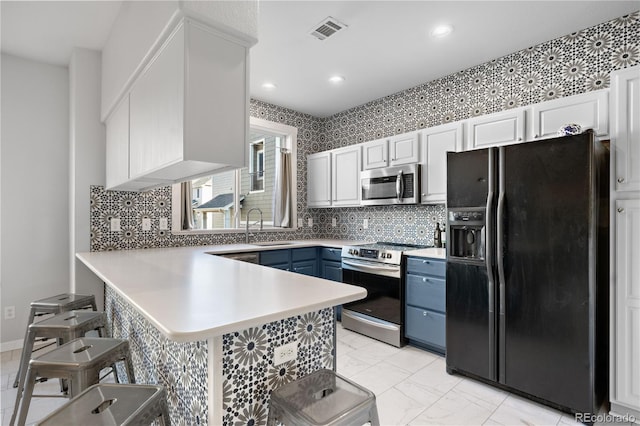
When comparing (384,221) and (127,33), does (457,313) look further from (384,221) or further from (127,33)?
(127,33)

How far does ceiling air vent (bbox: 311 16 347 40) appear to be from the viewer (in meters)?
2.53

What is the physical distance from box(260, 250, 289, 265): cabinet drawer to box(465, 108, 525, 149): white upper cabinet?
7.11 feet

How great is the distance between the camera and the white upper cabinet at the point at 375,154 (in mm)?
3715

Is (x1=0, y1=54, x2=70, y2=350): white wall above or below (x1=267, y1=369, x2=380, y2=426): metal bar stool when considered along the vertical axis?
above

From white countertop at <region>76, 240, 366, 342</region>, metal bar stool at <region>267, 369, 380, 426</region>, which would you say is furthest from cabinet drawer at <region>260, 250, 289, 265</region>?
metal bar stool at <region>267, 369, 380, 426</region>

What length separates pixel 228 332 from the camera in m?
0.96

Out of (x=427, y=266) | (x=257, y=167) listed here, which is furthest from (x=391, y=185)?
(x=257, y=167)

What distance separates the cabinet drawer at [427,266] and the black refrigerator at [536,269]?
0.89 ft

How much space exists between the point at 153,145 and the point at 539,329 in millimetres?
2610

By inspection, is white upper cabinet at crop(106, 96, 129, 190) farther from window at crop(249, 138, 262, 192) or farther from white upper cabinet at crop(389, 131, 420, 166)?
white upper cabinet at crop(389, 131, 420, 166)

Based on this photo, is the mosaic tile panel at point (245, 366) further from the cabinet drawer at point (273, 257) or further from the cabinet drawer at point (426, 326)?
the cabinet drawer at point (273, 257)

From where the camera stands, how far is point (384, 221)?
409cm

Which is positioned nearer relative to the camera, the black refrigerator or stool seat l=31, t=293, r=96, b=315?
the black refrigerator

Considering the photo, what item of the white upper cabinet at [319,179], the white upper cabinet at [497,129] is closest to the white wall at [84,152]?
the white upper cabinet at [319,179]
